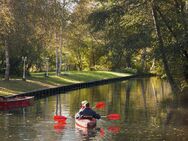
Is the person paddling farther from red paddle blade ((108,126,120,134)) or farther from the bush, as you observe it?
the bush

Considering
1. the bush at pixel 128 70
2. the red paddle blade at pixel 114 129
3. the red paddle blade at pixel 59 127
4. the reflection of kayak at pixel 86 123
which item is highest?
the bush at pixel 128 70

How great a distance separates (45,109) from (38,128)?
1005cm

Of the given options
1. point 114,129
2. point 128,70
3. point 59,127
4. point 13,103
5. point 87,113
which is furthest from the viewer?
point 128,70

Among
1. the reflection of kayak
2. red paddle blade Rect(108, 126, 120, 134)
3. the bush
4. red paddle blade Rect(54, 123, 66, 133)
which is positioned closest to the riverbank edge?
red paddle blade Rect(54, 123, 66, 133)

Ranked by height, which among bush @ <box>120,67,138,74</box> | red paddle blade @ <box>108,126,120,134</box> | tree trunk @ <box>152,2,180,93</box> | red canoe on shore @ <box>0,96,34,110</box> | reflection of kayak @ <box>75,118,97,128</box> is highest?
tree trunk @ <box>152,2,180,93</box>

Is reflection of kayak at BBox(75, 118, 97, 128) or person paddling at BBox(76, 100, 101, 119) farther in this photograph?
person paddling at BBox(76, 100, 101, 119)

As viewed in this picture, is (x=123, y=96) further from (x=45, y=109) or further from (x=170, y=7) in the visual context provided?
(x=45, y=109)

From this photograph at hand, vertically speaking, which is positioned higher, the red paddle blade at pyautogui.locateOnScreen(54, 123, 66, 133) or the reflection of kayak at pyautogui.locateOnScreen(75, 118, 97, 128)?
the reflection of kayak at pyautogui.locateOnScreen(75, 118, 97, 128)

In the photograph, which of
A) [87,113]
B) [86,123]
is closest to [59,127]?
[86,123]

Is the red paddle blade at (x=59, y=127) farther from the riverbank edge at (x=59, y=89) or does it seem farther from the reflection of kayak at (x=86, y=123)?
the riverbank edge at (x=59, y=89)

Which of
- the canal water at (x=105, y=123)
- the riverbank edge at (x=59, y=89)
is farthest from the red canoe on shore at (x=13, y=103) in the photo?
the riverbank edge at (x=59, y=89)

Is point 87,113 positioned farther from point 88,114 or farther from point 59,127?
point 59,127

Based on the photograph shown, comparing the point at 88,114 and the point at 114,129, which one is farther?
the point at 88,114

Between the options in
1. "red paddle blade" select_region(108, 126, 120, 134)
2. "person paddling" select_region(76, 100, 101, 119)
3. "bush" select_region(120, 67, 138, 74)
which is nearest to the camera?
"red paddle blade" select_region(108, 126, 120, 134)
